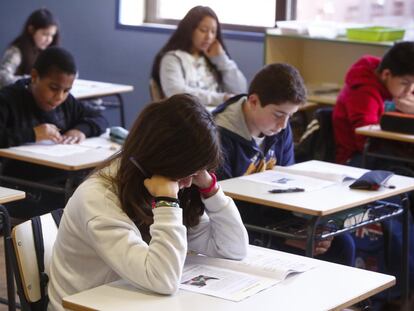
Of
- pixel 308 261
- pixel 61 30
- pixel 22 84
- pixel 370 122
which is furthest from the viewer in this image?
pixel 61 30

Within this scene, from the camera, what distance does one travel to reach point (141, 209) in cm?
209

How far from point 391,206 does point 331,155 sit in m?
1.10

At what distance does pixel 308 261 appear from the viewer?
7.64 ft

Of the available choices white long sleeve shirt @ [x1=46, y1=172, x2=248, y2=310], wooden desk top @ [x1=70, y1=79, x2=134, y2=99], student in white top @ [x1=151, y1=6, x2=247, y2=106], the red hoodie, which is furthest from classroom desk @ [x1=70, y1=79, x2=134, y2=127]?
white long sleeve shirt @ [x1=46, y1=172, x2=248, y2=310]

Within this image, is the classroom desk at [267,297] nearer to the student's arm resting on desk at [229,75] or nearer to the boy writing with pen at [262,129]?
the boy writing with pen at [262,129]

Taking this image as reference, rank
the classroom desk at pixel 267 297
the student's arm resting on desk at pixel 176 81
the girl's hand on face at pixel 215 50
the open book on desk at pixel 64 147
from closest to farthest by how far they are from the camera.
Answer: the classroom desk at pixel 267 297
the open book on desk at pixel 64 147
the student's arm resting on desk at pixel 176 81
the girl's hand on face at pixel 215 50

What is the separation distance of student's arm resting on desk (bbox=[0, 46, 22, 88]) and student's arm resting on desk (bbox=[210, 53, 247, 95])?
1.39 meters

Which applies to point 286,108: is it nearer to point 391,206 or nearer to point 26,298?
point 391,206

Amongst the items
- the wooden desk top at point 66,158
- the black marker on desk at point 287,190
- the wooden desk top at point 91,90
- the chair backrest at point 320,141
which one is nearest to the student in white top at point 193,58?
the wooden desk top at point 91,90

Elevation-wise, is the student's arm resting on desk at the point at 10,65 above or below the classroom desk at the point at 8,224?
above

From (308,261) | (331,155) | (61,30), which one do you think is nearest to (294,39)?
(331,155)

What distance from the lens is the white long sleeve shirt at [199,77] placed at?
17.4ft

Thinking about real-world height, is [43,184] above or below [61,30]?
below

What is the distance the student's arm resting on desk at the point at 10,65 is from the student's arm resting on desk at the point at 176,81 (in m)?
1.13
